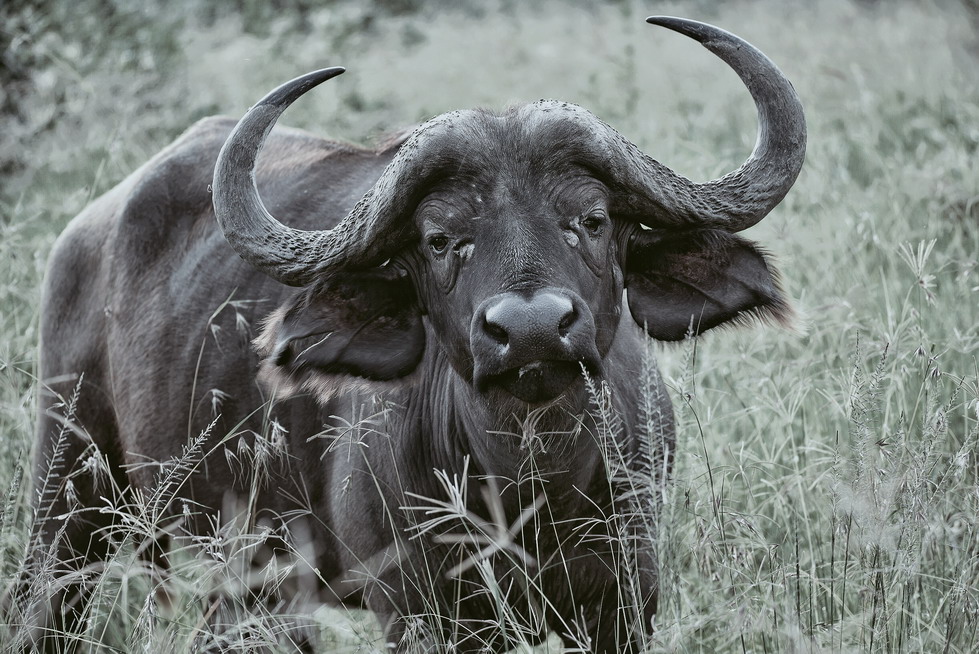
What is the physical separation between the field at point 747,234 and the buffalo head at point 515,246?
0.26 metres

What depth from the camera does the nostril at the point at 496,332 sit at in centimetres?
266

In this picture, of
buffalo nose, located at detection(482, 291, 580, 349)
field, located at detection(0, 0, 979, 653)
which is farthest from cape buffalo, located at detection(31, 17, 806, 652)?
field, located at detection(0, 0, 979, 653)

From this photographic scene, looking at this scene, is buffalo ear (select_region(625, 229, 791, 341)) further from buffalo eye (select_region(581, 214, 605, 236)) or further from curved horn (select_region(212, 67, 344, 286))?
curved horn (select_region(212, 67, 344, 286))

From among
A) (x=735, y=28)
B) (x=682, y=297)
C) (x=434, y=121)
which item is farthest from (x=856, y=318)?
(x=735, y=28)

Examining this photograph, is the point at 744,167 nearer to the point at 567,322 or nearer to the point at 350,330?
the point at 567,322

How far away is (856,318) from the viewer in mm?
4648

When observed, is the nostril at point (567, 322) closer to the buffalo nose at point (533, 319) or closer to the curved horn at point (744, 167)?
the buffalo nose at point (533, 319)

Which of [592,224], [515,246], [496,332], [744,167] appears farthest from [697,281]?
[496,332]

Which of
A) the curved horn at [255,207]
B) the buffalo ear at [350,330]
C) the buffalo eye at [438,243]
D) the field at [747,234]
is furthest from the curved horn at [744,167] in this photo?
the curved horn at [255,207]

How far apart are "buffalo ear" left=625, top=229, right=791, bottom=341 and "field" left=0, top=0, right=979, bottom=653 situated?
0.31 ft

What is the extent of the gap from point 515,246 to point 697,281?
78 centimetres

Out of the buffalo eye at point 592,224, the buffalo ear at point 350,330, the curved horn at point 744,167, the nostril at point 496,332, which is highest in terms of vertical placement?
the curved horn at point 744,167

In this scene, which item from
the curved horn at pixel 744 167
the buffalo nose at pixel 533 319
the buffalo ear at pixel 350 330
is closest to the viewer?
the buffalo nose at pixel 533 319

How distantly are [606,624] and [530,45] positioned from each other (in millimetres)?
11477
